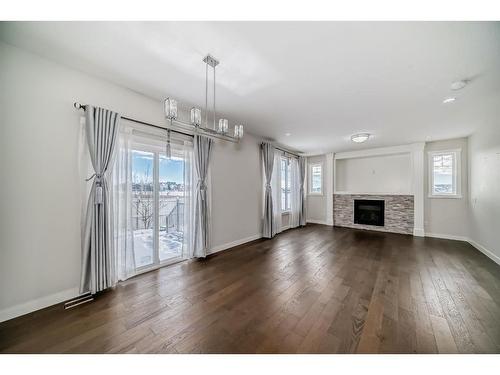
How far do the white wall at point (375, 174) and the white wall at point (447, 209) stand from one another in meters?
0.57

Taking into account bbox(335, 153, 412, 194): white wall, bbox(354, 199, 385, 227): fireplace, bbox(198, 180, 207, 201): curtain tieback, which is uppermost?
bbox(335, 153, 412, 194): white wall

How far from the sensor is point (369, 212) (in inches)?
233

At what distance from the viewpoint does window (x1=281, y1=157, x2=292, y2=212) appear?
18.9ft

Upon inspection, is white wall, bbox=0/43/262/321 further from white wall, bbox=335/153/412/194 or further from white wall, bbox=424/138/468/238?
white wall, bbox=424/138/468/238

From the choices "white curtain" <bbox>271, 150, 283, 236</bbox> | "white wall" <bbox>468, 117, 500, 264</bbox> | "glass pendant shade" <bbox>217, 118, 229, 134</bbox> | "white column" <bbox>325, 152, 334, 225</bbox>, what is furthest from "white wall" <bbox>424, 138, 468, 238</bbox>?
"glass pendant shade" <bbox>217, 118, 229, 134</bbox>

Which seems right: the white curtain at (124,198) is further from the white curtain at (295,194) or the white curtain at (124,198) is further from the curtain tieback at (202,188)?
the white curtain at (295,194)

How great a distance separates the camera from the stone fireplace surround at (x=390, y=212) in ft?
17.3

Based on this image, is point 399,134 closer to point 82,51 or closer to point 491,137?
point 491,137

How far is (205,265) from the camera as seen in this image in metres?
3.04

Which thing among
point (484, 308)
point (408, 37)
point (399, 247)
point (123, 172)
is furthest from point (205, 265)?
point (399, 247)

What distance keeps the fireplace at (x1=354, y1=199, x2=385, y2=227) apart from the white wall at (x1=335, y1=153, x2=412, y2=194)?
39cm

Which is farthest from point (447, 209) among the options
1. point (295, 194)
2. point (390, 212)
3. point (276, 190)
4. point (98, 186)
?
point (98, 186)

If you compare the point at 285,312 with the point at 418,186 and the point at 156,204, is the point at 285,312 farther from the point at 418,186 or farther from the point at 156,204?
the point at 418,186

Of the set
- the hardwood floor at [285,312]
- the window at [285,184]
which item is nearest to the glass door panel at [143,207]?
the hardwood floor at [285,312]
